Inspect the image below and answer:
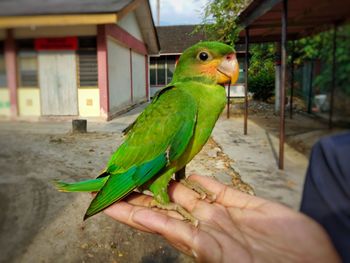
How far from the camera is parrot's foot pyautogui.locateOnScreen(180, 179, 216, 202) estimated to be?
56cm

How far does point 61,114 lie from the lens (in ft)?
1.35

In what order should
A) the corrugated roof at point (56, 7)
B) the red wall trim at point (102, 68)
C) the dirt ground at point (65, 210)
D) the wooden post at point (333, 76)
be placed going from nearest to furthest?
1. the wooden post at point (333, 76)
2. the corrugated roof at point (56, 7)
3. the red wall trim at point (102, 68)
4. the dirt ground at point (65, 210)

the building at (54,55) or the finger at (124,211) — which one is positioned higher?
the building at (54,55)

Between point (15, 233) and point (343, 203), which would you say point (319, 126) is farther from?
point (15, 233)

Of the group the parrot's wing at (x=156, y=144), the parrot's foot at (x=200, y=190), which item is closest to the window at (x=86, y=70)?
the parrot's wing at (x=156, y=144)

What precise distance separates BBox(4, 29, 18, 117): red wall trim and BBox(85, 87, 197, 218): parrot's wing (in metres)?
0.22

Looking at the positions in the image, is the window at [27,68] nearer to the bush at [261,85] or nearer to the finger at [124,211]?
the finger at [124,211]

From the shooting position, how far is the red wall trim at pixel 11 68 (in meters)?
0.31

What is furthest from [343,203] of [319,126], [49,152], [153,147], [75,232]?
[75,232]

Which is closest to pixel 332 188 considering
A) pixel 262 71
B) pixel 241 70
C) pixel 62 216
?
pixel 262 71

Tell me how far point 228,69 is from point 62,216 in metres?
0.70

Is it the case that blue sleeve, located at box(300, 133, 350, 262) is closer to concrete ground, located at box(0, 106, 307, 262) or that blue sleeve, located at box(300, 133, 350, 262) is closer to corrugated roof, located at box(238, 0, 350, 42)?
corrugated roof, located at box(238, 0, 350, 42)

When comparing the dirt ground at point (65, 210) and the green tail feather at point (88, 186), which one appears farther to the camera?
the dirt ground at point (65, 210)

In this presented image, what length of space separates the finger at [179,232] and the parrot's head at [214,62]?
26cm
